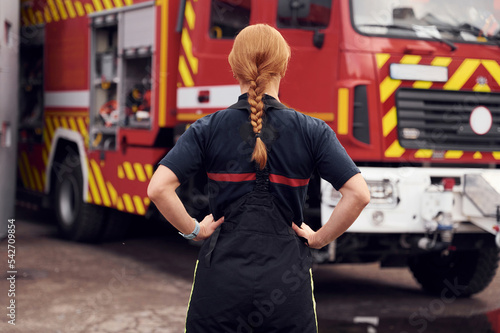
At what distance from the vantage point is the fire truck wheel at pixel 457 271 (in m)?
6.82

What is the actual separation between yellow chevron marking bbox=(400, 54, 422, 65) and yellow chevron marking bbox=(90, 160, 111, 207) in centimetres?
350

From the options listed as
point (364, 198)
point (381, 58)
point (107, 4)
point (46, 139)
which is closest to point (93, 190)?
point (46, 139)


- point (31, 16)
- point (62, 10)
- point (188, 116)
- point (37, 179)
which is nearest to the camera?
point (188, 116)

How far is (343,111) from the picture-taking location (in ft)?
18.9

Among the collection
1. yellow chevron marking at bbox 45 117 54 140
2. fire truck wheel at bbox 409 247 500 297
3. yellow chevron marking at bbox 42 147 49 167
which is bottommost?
fire truck wheel at bbox 409 247 500 297

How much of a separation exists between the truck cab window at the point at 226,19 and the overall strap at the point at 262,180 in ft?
12.6

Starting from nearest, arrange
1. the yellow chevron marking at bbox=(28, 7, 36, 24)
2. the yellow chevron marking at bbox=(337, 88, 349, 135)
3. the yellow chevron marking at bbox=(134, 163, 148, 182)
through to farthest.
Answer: the yellow chevron marking at bbox=(337, 88, 349, 135)
the yellow chevron marking at bbox=(134, 163, 148, 182)
the yellow chevron marking at bbox=(28, 7, 36, 24)

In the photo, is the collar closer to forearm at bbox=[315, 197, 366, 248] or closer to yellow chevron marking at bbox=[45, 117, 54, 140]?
forearm at bbox=[315, 197, 366, 248]

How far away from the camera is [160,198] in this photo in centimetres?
262

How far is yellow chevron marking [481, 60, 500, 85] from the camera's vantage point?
6.16 m

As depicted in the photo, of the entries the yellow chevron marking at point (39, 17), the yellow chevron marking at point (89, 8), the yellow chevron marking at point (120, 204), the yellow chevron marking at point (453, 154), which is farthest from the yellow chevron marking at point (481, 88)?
the yellow chevron marking at point (39, 17)

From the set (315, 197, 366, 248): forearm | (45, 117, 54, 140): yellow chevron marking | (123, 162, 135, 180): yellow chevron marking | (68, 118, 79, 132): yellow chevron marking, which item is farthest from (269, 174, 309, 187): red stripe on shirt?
(45, 117, 54, 140): yellow chevron marking

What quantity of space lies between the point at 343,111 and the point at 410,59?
674mm

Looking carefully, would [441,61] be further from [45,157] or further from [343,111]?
[45,157]
